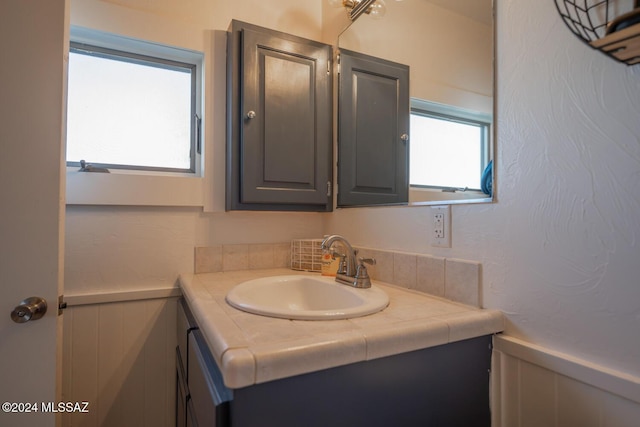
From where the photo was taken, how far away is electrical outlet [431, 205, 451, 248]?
2.94 feet

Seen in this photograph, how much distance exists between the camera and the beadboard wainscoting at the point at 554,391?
22.3 inches

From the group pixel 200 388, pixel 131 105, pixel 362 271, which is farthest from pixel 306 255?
pixel 131 105

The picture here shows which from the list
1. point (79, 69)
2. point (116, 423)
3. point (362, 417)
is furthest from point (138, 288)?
point (362, 417)

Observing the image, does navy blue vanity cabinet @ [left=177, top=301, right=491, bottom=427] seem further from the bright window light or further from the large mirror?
the bright window light

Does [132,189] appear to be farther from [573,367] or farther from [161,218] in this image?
[573,367]

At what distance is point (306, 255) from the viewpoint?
1.36m

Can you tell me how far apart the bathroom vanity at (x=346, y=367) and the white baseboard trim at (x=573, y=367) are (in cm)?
5

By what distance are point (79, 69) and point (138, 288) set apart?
34.6 inches

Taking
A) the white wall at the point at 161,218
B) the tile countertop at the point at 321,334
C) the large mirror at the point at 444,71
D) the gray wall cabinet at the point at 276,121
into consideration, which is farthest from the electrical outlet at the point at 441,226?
the white wall at the point at 161,218

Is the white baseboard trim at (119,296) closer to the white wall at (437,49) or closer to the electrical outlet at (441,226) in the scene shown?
the electrical outlet at (441,226)

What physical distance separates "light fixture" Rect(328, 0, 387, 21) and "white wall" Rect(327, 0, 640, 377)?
1.85 feet

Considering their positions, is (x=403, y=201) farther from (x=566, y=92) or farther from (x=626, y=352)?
(x=626, y=352)

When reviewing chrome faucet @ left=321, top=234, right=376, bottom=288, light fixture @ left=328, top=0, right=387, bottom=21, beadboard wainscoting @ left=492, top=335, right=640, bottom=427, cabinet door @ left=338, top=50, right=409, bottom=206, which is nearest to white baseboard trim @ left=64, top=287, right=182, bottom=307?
chrome faucet @ left=321, top=234, right=376, bottom=288

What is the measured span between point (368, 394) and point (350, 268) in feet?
1.62
